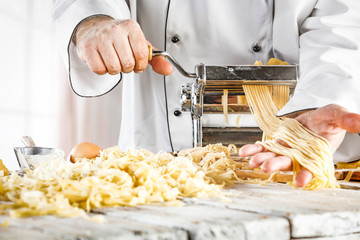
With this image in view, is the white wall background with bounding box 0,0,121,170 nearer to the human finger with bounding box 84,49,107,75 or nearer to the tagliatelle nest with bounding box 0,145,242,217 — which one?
the human finger with bounding box 84,49,107,75

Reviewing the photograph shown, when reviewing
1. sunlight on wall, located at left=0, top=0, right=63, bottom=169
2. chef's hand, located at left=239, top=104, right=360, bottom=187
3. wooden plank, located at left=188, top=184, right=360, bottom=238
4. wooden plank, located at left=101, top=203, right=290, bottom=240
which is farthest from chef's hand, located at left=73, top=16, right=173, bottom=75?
sunlight on wall, located at left=0, top=0, right=63, bottom=169

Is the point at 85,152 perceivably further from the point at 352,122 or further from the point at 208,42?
the point at 352,122

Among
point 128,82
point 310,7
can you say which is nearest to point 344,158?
point 310,7

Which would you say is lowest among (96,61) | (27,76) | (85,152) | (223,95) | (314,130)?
(85,152)

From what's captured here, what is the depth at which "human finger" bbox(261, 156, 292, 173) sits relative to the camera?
1024mm

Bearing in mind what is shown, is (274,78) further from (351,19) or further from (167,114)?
(167,114)

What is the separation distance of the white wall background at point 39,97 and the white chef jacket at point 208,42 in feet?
5.48

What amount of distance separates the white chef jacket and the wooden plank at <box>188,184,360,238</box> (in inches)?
20.8

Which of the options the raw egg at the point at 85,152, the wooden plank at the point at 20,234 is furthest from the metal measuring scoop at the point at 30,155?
the wooden plank at the point at 20,234

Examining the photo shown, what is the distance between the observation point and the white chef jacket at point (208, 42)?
5.05ft

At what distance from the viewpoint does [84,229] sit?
57 cm

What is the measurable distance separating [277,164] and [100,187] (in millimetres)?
462

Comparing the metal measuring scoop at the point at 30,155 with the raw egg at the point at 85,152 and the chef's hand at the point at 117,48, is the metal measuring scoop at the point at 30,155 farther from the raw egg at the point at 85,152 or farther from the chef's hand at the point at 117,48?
the chef's hand at the point at 117,48

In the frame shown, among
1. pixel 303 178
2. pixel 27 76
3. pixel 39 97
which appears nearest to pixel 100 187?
pixel 303 178
